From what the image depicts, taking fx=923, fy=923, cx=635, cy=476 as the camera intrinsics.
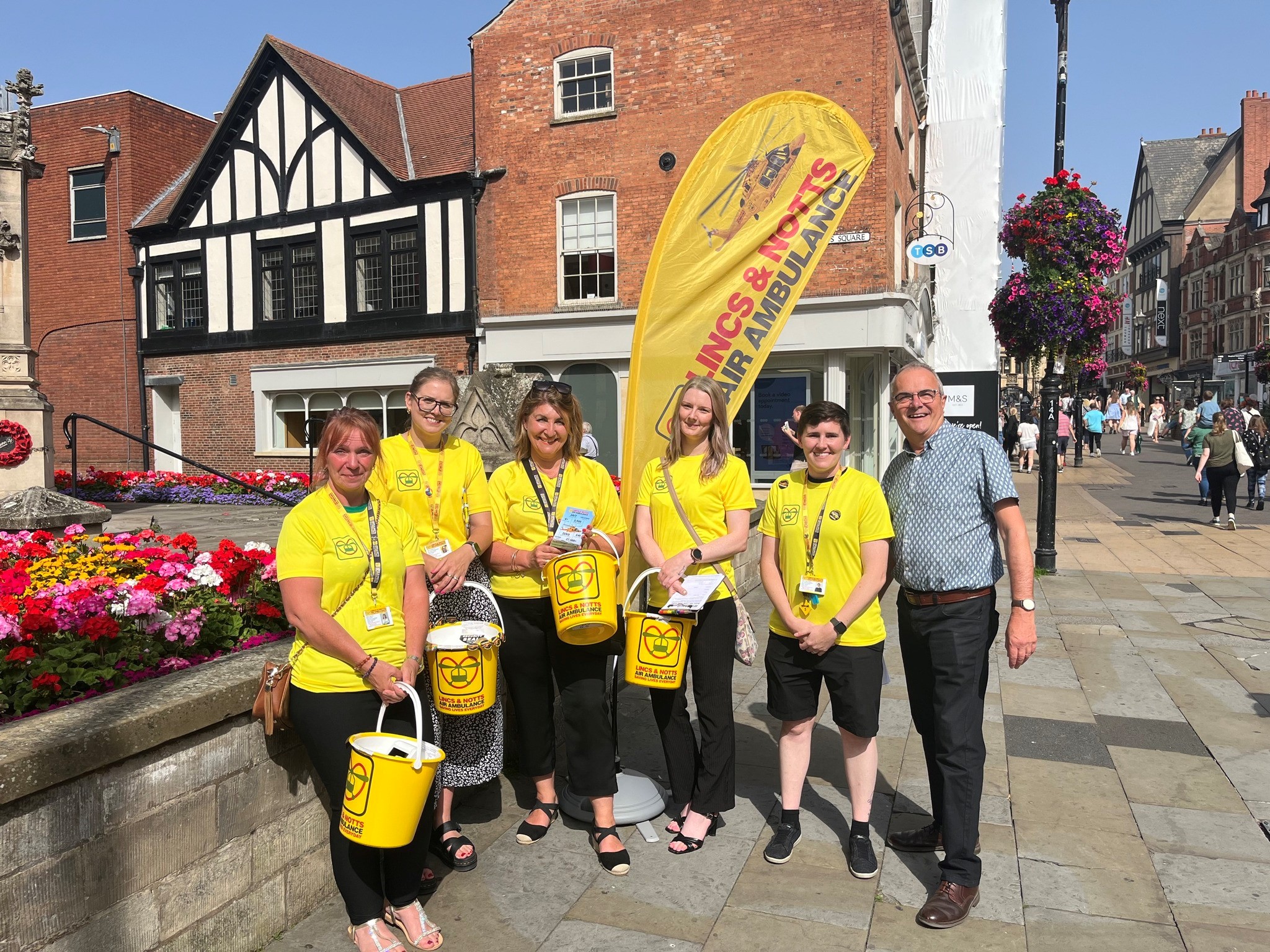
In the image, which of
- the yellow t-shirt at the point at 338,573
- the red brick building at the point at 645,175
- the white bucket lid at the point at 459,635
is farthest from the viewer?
the red brick building at the point at 645,175

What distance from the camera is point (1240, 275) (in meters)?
61.5

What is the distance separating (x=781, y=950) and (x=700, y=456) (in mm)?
1926

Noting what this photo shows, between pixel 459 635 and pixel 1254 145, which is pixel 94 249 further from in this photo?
pixel 1254 145

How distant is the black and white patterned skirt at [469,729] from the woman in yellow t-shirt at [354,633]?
1.77 feet

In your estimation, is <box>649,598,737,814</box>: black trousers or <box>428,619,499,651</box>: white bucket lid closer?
<box>428,619,499,651</box>: white bucket lid

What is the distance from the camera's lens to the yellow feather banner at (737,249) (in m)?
5.39

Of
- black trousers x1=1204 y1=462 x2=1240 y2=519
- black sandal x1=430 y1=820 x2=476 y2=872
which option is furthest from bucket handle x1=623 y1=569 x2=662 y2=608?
black trousers x1=1204 y1=462 x2=1240 y2=519

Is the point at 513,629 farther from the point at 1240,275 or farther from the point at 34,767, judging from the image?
the point at 1240,275

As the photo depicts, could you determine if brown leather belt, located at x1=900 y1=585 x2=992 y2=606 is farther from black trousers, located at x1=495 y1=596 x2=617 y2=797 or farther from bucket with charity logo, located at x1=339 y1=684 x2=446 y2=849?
bucket with charity logo, located at x1=339 y1=684 x2=446 y2=849

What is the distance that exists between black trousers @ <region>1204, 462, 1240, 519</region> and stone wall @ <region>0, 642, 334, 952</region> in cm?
1482

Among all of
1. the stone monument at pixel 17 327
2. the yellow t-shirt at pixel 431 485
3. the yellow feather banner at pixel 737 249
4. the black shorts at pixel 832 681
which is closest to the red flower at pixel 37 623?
the yellow t-shirt at pixel 431 485

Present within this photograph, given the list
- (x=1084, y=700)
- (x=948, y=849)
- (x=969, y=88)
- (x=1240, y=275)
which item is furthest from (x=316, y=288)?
(x=1240, y=275)

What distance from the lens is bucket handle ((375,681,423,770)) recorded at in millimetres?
2783

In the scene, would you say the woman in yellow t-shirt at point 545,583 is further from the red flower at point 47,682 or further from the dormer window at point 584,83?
the dormer window at point 584,83
